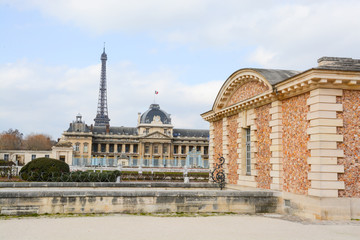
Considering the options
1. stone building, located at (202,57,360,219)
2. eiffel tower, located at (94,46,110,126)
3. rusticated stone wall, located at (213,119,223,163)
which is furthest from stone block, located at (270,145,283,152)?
eiffel tower, located at (94,46,110,126)

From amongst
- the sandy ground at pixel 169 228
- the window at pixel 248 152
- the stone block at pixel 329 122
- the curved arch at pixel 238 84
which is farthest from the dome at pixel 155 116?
the stone block at pixel 329 122

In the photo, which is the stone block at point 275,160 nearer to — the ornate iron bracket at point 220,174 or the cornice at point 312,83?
the cornice at point 312,83

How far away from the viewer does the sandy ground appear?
25.1 ft

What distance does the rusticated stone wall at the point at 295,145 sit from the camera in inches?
413

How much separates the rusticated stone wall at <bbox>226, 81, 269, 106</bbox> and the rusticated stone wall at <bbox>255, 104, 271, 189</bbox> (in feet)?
2.14

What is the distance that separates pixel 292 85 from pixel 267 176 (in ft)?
11.2

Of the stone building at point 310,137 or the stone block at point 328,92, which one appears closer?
the stone building at point 310,137

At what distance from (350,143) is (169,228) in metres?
5.46

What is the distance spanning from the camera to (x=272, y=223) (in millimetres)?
9453

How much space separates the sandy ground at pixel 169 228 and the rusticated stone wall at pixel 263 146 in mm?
2587

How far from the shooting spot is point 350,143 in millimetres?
10078

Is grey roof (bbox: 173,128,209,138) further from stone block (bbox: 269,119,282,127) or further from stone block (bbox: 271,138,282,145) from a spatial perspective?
stone block (bbox: 271,138,282,145)

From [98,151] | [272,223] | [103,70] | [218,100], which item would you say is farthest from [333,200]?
[103,70]

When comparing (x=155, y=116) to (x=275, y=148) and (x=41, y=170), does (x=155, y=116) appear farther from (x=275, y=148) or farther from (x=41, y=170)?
(x=275, y=148)
